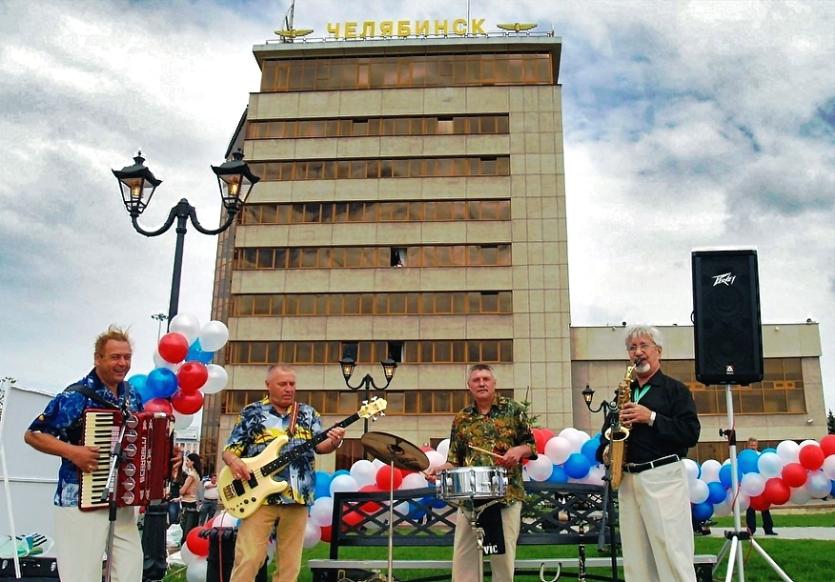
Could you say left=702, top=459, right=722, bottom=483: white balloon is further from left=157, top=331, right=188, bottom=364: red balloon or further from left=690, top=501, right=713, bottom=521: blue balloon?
left=157, top=331, right=188, bottom=364: red balloon

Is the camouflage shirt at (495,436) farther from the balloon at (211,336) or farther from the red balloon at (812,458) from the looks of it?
the red balloon at (812,458)

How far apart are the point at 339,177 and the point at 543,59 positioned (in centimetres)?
1492

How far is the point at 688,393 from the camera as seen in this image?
5.30 m

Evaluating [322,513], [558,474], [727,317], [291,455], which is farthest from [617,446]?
[558,474]

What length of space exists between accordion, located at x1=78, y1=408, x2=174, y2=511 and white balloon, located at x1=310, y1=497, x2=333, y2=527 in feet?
14.1

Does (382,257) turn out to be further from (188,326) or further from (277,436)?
(277,436)

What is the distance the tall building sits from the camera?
40344 mm

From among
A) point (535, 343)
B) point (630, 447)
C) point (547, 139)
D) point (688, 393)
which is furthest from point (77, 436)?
point (547, 139)

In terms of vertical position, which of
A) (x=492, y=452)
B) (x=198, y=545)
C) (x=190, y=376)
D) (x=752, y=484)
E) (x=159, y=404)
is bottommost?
(x=198, y=545)

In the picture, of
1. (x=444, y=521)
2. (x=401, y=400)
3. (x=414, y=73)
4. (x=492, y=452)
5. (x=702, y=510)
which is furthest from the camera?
(x=414, y=73)

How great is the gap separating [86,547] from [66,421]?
825 millimetres

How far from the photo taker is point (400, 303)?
4103cm

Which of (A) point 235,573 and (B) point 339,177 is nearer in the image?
(A) point 235,573

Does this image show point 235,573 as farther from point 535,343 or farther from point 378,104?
point 378,104
